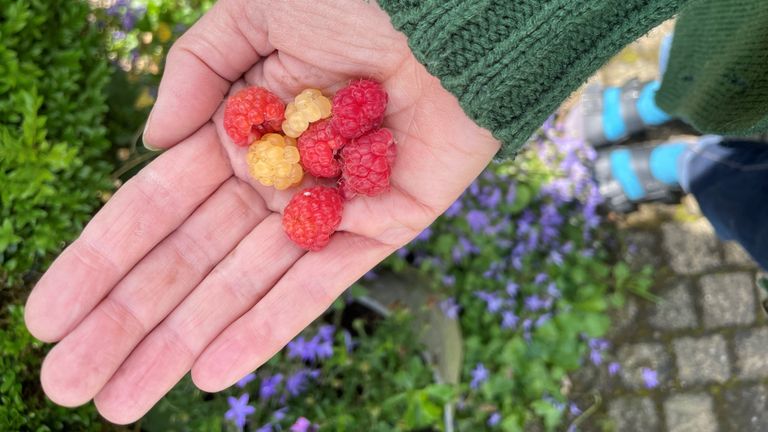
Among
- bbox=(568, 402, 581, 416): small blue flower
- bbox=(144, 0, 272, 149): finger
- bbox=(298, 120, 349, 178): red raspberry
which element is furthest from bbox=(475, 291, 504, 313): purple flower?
bbox=(144, 0, 272, 149): finger

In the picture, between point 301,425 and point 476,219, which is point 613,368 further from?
point 301,425

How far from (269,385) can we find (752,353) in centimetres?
197

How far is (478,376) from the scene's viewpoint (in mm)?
2373

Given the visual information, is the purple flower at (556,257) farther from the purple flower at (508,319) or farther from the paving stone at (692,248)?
the paving stone at (692,248)

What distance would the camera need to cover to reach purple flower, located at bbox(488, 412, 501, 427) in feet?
7.87

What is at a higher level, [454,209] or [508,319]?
[454,209]

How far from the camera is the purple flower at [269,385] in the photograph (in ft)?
6.26

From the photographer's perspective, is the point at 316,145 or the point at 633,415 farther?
the point at 633,415

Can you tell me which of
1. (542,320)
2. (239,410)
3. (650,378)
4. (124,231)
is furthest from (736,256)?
(124,231)

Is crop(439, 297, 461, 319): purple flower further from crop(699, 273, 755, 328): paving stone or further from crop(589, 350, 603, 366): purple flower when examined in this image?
crop(699, 273, 755, 328): paving stone

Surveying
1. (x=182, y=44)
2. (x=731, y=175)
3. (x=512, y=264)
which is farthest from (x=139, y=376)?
(x=731, y=175)

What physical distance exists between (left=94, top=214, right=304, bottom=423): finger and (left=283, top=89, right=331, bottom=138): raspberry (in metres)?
0.24

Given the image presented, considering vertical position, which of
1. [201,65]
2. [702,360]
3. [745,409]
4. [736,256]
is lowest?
[745,409]

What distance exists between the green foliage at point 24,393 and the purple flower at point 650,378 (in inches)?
76.7
